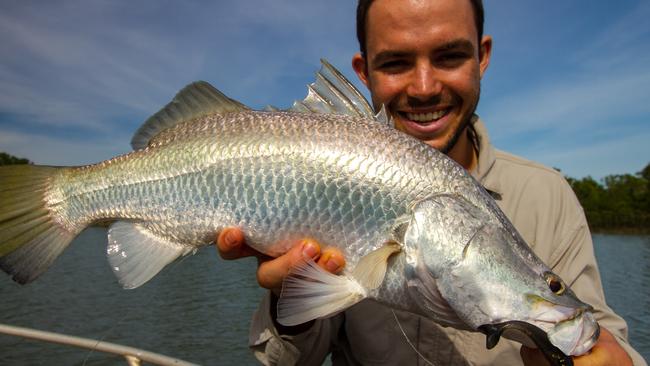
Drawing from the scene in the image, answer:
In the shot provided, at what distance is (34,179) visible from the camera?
2467 millimetres

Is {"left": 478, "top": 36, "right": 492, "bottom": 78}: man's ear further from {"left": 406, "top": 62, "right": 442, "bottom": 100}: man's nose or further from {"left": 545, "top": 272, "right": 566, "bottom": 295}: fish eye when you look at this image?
{"left": 545, "top": 272, "right": 566, "bottom": 295}: fish eye

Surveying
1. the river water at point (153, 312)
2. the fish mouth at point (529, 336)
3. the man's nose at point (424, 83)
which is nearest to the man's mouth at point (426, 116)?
the man's nose at point (424, 83)

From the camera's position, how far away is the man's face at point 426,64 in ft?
8.90

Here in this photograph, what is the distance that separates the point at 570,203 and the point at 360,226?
62.1 inches

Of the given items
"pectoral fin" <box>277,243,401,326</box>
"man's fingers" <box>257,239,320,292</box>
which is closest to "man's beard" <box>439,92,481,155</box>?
"pectoral fin" <box>277,243,401,326</box>

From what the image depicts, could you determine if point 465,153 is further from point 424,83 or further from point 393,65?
point 393,65

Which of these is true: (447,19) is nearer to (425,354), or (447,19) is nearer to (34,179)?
(425,354)

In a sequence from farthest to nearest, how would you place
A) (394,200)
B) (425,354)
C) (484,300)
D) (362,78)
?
(362,78) → (425,354) → (394,200) → (484,300)

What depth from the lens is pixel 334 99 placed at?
2.41 metres

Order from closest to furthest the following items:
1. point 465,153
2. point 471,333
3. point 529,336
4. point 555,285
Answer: point 529,336
point 555,285
point 471,333
point 465,153

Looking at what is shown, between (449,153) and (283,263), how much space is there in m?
1.50

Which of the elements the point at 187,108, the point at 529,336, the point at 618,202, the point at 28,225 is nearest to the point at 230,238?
the point at 187,108

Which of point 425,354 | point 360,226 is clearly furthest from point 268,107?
point 425,354

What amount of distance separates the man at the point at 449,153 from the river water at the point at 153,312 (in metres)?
9.81
